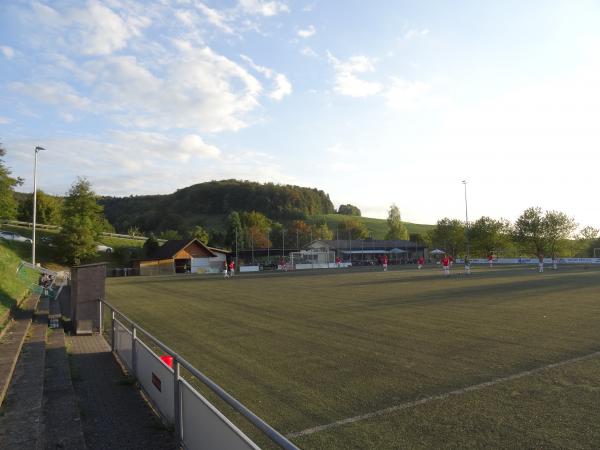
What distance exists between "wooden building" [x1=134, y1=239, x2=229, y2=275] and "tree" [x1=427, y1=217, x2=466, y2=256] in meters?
43.5

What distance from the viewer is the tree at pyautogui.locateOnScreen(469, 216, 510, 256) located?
7725cm

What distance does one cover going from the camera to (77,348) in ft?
32.6

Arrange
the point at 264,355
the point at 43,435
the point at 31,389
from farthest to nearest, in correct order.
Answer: the point at 264,355 < the point at 31,389 < the point at 43,435

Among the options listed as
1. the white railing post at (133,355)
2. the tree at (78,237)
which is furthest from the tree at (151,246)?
the white railing post at (133,355)

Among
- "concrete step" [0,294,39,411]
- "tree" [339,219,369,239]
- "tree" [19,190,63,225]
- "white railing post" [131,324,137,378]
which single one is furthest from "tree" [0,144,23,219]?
"tree" [339,219,369,239]

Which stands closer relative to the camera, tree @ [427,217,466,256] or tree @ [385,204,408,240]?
tree @ [427,217,466,256]

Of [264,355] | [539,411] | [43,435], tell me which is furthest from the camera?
[264,355]

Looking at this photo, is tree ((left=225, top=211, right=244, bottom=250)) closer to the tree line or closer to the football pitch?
the tree line

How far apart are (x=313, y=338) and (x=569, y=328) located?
633 cm

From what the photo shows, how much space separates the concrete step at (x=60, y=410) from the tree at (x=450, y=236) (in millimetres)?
80817

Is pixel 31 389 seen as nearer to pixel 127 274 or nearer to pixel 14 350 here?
pixel 14 350

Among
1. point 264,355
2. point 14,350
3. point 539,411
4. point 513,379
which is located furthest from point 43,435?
point 513,379

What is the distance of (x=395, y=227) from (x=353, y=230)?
13.9 meters

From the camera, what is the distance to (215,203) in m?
148
